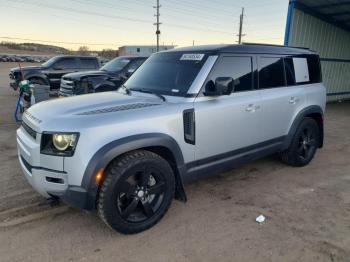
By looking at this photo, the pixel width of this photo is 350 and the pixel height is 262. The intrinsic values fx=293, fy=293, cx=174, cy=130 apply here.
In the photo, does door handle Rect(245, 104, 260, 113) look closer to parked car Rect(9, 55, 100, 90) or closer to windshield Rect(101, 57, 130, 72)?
windshield Rect(101, 57, 130, 72)

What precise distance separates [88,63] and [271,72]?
11356 millimetres

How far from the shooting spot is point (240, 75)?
3.90 metres

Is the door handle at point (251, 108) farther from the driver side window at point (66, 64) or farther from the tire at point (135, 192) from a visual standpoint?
the driver side window at point (66, 64)

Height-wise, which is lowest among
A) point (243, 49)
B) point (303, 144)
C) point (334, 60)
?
point (303, 144)

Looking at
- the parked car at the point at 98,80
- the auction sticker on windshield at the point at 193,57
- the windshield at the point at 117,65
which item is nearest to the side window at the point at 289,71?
the auction sticker on windshield at the point at 193,57

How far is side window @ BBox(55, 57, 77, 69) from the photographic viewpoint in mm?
13480

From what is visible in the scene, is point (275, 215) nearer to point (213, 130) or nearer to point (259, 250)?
point (259, 250)

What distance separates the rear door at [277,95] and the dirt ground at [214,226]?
2.87 ft

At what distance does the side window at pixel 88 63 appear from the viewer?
45.3ft

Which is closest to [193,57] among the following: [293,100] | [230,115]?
[230,115]

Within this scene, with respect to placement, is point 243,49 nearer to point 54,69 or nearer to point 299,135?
point 299,135

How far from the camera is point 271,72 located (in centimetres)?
434

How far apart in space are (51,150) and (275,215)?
2.63 m

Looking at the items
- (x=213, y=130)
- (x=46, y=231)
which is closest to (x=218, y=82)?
(x=213, y=130)
